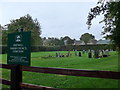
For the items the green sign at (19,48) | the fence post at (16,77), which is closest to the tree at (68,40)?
the green sign at (19,48)

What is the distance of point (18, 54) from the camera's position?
5.04 m

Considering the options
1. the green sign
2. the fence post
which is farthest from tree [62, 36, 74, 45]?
the fence post

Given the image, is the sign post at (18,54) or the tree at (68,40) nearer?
the sign post at (18,54)

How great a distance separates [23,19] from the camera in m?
58.3

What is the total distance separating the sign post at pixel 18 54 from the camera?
4.77 metres

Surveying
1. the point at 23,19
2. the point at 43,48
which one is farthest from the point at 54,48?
the point at 23,19

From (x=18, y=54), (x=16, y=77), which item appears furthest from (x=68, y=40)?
(x=16, y=77)

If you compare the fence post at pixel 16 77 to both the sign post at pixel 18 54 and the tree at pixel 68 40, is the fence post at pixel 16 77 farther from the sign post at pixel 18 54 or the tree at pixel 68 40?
the tree at pixel 68 40

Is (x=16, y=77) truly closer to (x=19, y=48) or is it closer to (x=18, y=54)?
(x=18, y=54)

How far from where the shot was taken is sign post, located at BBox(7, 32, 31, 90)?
15.6ft

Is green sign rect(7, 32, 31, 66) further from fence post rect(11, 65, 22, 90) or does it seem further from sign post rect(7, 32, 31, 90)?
fence post rect(11, 65, 22, 90)

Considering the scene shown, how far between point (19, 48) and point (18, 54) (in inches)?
6.7

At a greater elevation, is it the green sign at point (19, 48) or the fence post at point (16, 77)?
the green sign at point (19, 48)

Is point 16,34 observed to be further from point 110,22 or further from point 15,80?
point 110,22
